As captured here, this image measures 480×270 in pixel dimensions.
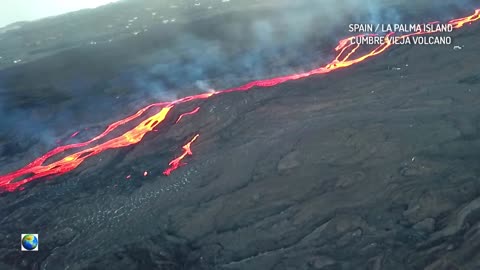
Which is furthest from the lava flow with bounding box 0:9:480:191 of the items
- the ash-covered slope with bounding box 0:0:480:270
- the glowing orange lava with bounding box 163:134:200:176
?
the ash-covered slope with bounding box 0:0:480:270

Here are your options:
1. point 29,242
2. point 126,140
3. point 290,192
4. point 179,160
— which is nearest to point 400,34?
point 179,160

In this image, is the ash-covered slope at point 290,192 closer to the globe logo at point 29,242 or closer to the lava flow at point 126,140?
the globe logo at point 29,242

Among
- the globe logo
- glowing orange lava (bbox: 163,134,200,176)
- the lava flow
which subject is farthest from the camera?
the lava flow

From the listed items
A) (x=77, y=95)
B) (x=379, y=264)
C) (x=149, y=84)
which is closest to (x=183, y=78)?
(x=149, y=84)

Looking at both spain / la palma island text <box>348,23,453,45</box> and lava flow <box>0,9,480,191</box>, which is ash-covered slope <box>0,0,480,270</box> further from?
spain / la palma island text <box>348,23,453,45</box>

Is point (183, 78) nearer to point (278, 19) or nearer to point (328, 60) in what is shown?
point (328, 60)

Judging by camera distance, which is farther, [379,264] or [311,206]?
[311,206]

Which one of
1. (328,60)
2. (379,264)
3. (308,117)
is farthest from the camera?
(328,60)
